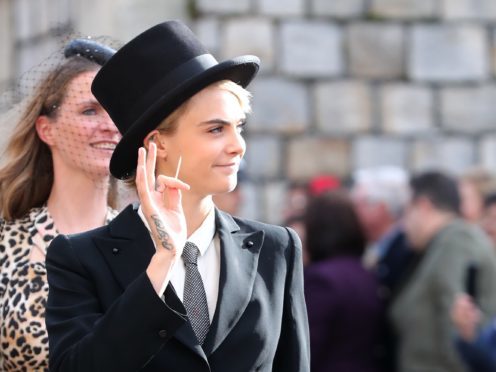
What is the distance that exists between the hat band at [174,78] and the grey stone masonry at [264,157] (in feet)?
18.7

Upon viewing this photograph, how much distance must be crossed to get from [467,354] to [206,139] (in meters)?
2.72

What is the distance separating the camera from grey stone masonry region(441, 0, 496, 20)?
9367 millimetres

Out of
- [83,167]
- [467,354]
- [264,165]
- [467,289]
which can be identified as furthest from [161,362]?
[264,165]

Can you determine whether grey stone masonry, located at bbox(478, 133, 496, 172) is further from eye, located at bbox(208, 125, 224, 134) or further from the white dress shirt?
eye, located at bbox(208, 125, 224, 134)

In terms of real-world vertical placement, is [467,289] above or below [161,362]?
below

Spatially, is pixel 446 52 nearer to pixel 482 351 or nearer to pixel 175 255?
pixel 482 351

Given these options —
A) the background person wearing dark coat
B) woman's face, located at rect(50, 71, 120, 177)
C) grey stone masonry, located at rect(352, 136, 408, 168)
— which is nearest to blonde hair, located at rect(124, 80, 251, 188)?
woman's face, located at rect(50, 71, 120, 177)

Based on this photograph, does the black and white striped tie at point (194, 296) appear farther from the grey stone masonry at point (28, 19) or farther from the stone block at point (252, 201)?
the grey stone masonry at point (28, 19)

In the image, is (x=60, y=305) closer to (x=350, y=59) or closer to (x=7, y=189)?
(x=7, y=189)

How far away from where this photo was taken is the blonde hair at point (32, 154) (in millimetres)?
4379

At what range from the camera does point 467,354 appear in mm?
5801

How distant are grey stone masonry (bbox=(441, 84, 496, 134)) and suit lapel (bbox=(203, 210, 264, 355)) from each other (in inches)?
235

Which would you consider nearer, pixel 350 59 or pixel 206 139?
pixel 206 139

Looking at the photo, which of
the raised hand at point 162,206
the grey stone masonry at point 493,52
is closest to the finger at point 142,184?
the raised hand at point 162,206
